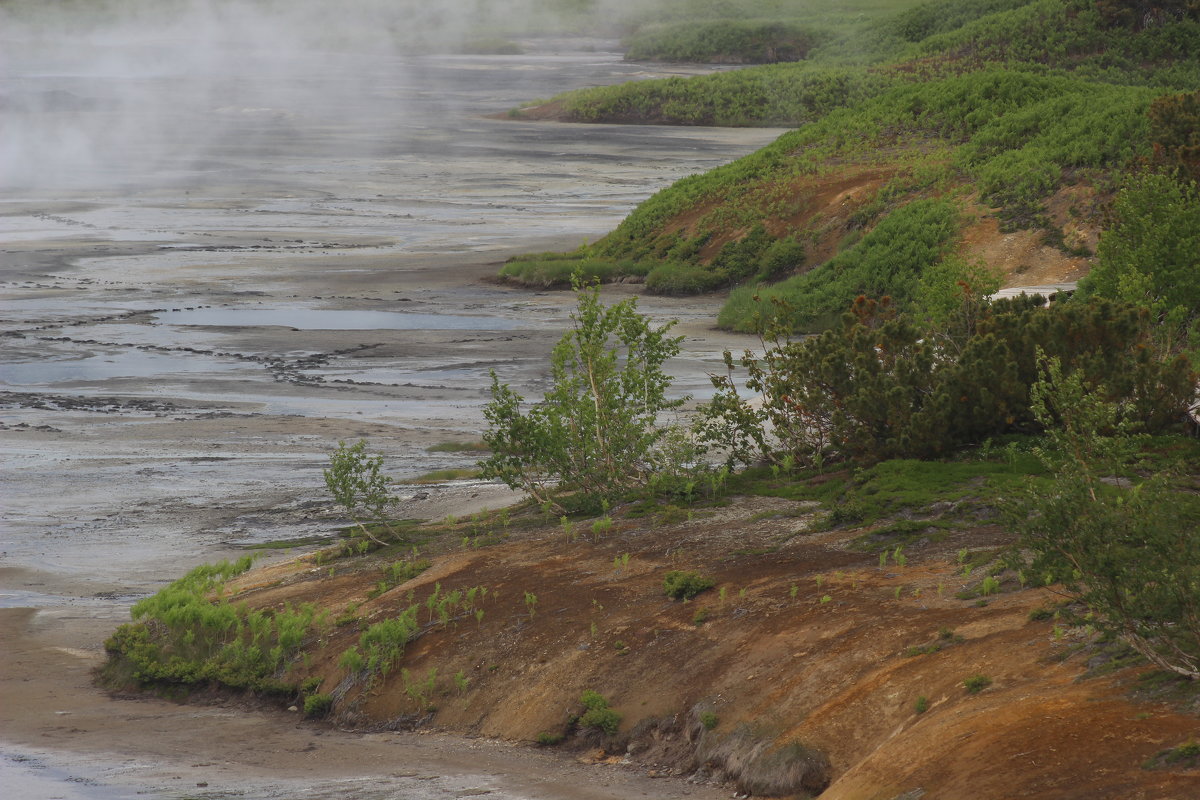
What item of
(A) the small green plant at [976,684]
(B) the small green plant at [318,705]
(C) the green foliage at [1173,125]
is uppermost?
(C) the green foliage at [1173,125]

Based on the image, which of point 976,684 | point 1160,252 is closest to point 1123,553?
point 976,684

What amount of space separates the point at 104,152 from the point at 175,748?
60.4 metres

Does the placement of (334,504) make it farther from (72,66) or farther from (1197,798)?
(72,66)

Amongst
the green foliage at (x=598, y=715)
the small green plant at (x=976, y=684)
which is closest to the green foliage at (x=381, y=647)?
the green foliage at (x=598, y=715)

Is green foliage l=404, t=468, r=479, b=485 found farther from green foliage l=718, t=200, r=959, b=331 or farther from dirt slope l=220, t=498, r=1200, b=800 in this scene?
green foliage l=718, t=200, r=959, b=331

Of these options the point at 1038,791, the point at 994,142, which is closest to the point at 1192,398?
the point at 1038,791

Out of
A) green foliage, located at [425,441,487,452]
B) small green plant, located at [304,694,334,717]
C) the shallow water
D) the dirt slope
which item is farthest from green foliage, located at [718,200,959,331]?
small green plant, located at [304,694,334,717]

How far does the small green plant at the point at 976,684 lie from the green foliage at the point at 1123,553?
0.69 meters

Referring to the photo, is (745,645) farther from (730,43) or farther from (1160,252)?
(730,43)

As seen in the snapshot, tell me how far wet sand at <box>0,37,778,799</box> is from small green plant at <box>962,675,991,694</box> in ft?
5.24

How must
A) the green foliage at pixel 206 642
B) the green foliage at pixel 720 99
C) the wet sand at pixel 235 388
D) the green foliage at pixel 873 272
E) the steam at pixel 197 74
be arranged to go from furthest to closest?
the green foliage at pixel 720 99 < the steam at pixel 197 74 < the green foliage at pixel 873 272 < the green foliage at pixel 206 642 < the wet sand at pixel 235 388

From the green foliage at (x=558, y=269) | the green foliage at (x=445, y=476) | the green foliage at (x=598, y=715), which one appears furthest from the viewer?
the green foliage at (x=558, y=269)

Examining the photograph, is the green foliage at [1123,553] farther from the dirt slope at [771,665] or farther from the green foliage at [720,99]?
the green foliage at [720,99]

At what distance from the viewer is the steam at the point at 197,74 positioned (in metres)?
66.9
